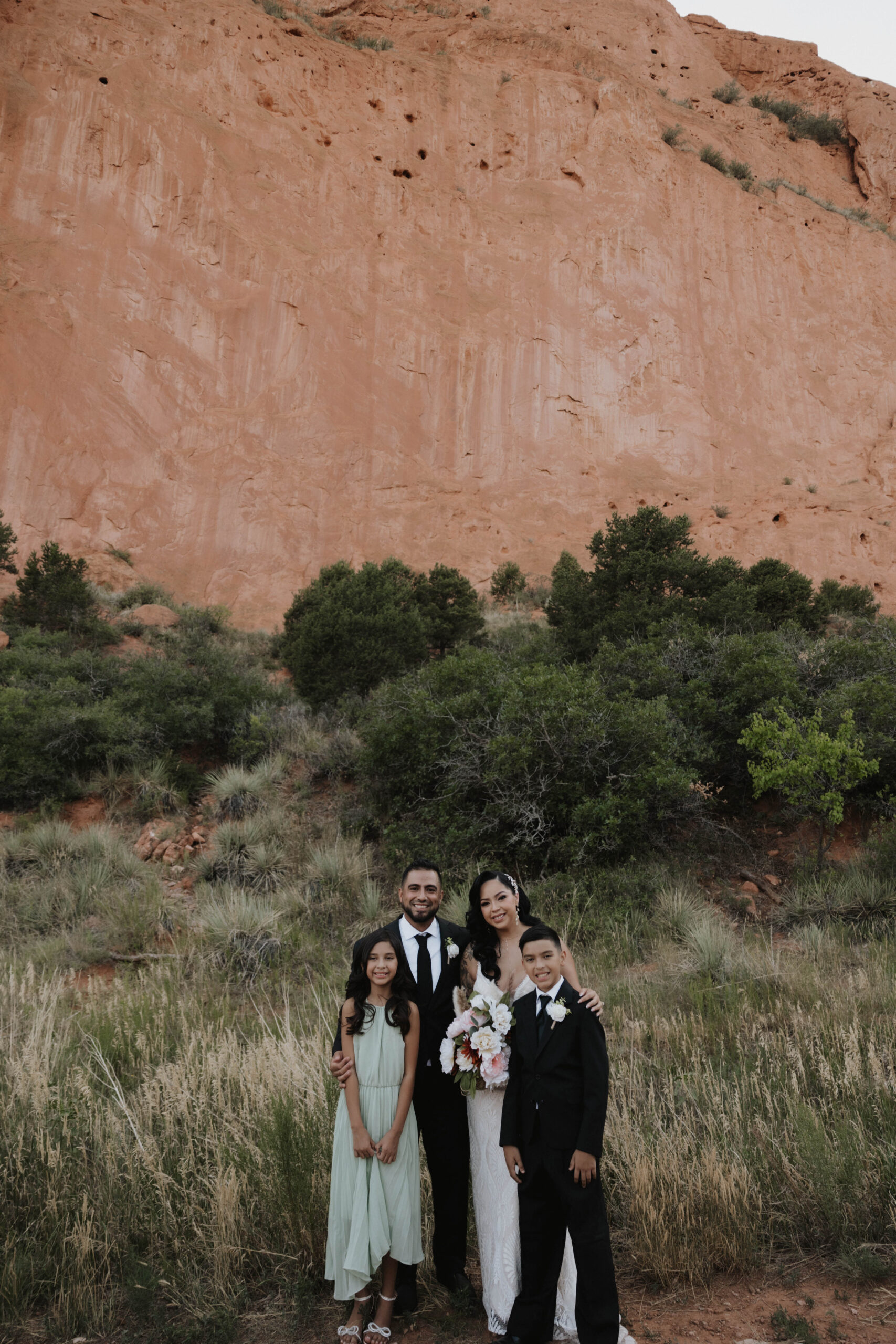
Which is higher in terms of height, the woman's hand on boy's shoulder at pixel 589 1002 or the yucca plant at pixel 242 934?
the woman's hand on boy's shoulder at pixel 589 1002

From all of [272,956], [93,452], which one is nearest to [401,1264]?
[272,956]

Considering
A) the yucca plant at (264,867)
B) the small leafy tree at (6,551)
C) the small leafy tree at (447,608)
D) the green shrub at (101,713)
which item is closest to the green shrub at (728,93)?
the small leafy tree at (447,608)

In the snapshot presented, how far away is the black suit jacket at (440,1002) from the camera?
3.29 m

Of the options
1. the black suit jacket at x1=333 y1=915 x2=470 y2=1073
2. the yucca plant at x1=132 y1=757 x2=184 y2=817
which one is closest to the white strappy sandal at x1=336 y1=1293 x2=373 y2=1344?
the black suit jacket at x1=333 y1=915 x2=470 y2=1073

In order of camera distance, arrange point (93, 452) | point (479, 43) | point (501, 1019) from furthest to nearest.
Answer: point (479, 43) → point (93, 452) → point (501, 1019)

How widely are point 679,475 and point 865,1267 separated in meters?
28.4

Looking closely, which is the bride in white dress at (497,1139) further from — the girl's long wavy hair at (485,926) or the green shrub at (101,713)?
the green shrub at (101,713)

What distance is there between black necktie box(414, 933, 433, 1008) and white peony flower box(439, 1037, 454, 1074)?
0.26 meters

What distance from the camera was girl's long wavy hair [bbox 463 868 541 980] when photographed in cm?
327

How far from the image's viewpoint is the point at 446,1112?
3307 mm

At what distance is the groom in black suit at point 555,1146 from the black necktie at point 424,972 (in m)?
0.47

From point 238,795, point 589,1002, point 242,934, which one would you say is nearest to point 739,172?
point 238,795

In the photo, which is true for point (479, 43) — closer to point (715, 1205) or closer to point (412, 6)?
point (412, 6)

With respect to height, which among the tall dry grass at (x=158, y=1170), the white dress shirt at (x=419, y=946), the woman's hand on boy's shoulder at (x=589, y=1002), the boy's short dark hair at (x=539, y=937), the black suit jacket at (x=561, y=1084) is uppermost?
the boy's short dark hair at (x=539, y=937)
